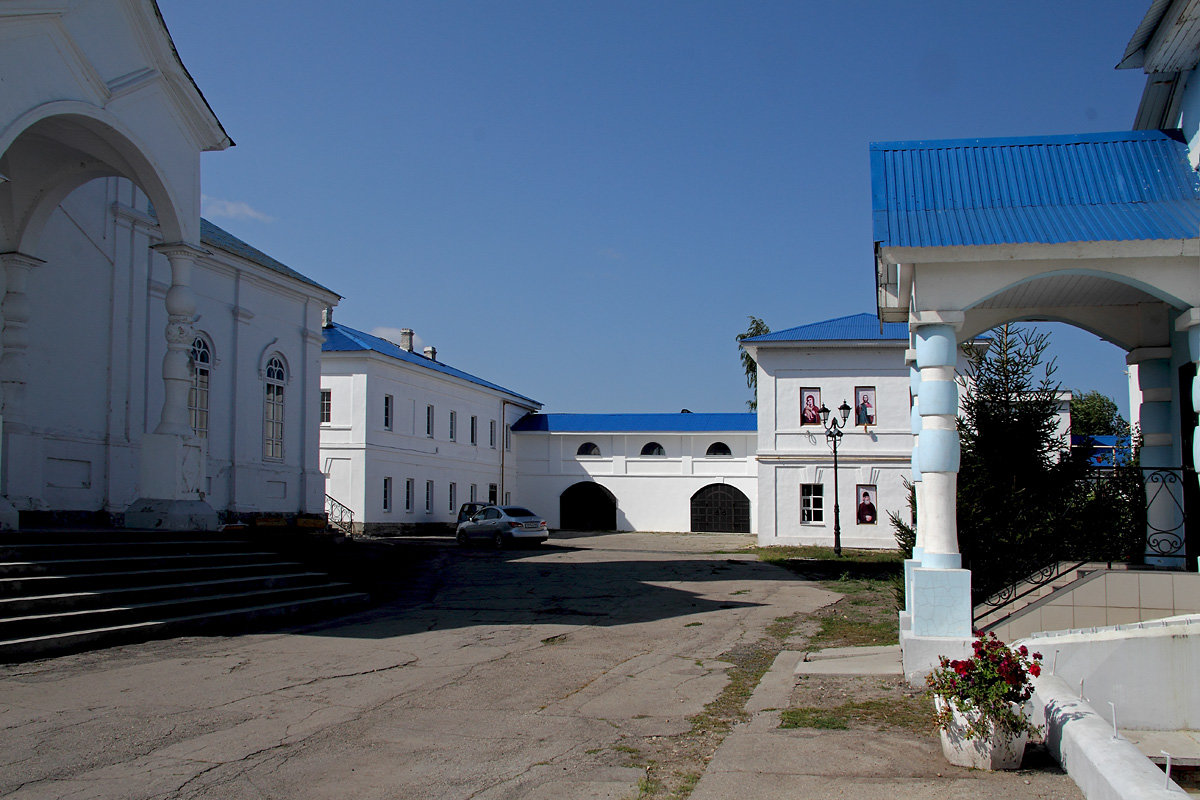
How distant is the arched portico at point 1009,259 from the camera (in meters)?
7.98

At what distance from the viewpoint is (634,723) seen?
708 cm

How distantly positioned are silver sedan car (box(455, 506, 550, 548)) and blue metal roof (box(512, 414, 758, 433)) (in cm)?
1531

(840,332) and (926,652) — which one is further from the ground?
(840,332)

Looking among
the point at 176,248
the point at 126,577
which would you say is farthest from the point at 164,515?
the point at 176,248

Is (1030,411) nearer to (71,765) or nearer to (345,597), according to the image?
(345,597)

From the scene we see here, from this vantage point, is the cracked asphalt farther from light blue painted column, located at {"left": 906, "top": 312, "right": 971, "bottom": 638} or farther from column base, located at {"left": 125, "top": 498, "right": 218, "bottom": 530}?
column base, located at {"left": 125, "top": 498, "right": 218, "bottom": 530}

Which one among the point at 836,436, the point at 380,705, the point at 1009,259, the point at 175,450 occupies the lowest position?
the point at 380,705

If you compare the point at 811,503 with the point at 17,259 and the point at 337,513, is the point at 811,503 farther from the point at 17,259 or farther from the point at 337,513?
the point at 17,259

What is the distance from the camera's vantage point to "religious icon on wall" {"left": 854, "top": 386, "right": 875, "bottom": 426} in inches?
1323

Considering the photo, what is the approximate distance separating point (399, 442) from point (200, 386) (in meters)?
17.5

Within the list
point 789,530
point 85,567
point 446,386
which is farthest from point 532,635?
point 446,386

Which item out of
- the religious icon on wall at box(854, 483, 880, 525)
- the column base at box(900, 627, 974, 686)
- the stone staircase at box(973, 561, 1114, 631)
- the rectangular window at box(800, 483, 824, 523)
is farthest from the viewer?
the rectangular window at box(800, 483, 824, 523)

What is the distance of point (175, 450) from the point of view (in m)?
14.1

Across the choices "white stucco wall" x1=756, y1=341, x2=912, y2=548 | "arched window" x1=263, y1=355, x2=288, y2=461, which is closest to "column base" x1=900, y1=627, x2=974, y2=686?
"arched window" x1=263, y1=355, x2=288, y2=461
